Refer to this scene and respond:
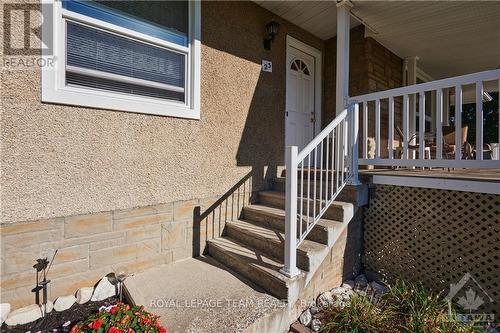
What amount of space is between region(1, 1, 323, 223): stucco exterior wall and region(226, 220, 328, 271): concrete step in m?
0.63

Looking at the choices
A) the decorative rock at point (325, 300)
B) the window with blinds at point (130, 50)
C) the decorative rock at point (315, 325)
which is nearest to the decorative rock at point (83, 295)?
the window with blinds at point (130, 50)

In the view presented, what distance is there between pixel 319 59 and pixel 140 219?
4706 mm

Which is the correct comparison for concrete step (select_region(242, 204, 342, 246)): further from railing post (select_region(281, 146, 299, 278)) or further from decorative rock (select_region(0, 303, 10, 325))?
decorative rock (select_region(0, 303, 10, 325))

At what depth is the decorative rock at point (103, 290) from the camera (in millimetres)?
2783

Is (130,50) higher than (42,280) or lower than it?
higher

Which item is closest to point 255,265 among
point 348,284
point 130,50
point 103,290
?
point 348,284

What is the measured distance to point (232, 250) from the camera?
3.31m

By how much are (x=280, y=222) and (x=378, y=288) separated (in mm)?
1470

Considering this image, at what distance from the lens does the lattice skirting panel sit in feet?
9.01

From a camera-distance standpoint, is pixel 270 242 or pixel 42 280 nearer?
pixel 42 280

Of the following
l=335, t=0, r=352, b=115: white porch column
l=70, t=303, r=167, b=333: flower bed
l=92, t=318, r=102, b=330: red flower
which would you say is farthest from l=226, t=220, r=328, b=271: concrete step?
Result: l=335, t=0, r=352, b=115: white porch column

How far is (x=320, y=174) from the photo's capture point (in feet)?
10.4

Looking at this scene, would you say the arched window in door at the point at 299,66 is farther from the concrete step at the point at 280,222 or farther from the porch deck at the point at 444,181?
the concrete step at the point at 280,222

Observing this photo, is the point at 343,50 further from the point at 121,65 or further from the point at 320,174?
the point at 121,65
